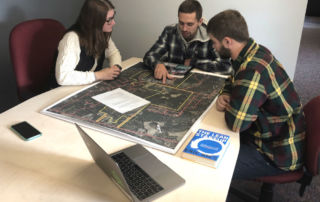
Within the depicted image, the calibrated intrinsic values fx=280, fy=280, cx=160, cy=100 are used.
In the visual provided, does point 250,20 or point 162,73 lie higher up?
point 250,20

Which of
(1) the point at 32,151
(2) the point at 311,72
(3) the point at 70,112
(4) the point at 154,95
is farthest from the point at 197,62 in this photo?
(2) the point at 311,72

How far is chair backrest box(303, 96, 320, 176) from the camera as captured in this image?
1160mm

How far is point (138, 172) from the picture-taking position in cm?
93

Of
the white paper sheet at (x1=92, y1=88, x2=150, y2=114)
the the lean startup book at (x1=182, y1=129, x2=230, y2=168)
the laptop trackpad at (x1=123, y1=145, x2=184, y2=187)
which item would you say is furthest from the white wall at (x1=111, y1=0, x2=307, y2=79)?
the laptop trackpad at (x1=123, y1=145, x2=184, y2=187)

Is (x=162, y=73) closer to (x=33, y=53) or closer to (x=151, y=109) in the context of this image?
(x=151, y=109)

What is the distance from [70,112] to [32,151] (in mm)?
293

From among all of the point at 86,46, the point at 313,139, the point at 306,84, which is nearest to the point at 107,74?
the point at 86,46

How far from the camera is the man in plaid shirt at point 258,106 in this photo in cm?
114

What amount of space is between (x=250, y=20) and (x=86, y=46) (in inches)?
63.8

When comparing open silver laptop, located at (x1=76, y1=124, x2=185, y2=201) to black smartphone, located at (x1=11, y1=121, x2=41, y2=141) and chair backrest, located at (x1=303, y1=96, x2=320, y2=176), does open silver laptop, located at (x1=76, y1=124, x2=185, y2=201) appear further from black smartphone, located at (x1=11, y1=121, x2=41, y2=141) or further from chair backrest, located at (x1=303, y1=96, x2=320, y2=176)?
chair backrest, located at (x1=303, y1=96, x2=320, y2=176)

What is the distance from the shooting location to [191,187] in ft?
2.86

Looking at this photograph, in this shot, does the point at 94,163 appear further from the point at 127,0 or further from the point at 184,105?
the point at 127,0

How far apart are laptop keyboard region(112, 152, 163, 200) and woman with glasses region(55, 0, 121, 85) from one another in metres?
0.74

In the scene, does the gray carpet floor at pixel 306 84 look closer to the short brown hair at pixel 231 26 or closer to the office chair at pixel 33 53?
the short brown hair at pixel 231 26
